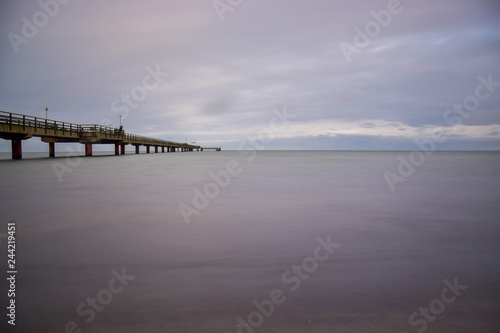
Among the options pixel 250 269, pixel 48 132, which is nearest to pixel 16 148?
pixel 48 132

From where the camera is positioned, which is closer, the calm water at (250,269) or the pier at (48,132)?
the calm water at (250,269)

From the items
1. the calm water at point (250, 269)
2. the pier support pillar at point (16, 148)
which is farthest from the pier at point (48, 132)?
the calm water at point (250, 269)

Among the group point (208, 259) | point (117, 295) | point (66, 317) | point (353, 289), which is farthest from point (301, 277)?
point (66, 317)

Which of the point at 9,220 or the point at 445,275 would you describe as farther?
the point at 9,220

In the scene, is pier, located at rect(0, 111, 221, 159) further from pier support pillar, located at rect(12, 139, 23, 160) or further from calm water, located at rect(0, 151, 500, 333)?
calm water, located at rect(0, 151, 500, 333)

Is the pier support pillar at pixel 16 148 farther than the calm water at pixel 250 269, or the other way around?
the pier support pillar at pixel 16 148

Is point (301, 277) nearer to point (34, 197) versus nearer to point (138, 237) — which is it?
point (138, 237)

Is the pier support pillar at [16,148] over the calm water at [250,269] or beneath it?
over

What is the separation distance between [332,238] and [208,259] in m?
2.91

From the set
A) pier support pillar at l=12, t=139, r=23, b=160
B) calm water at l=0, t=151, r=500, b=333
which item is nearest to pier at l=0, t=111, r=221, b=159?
pier support pillar at l=12, t=139, r=23, b=160

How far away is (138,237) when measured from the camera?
634 centimetres

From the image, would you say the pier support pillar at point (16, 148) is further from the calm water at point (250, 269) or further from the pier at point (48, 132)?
the calm water at point (250, 269)

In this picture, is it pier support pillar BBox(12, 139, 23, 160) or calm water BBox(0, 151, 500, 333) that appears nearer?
calm water BBox(0, 151, 500, 333)

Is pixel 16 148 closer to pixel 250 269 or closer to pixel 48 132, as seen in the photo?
pixel 48 132
